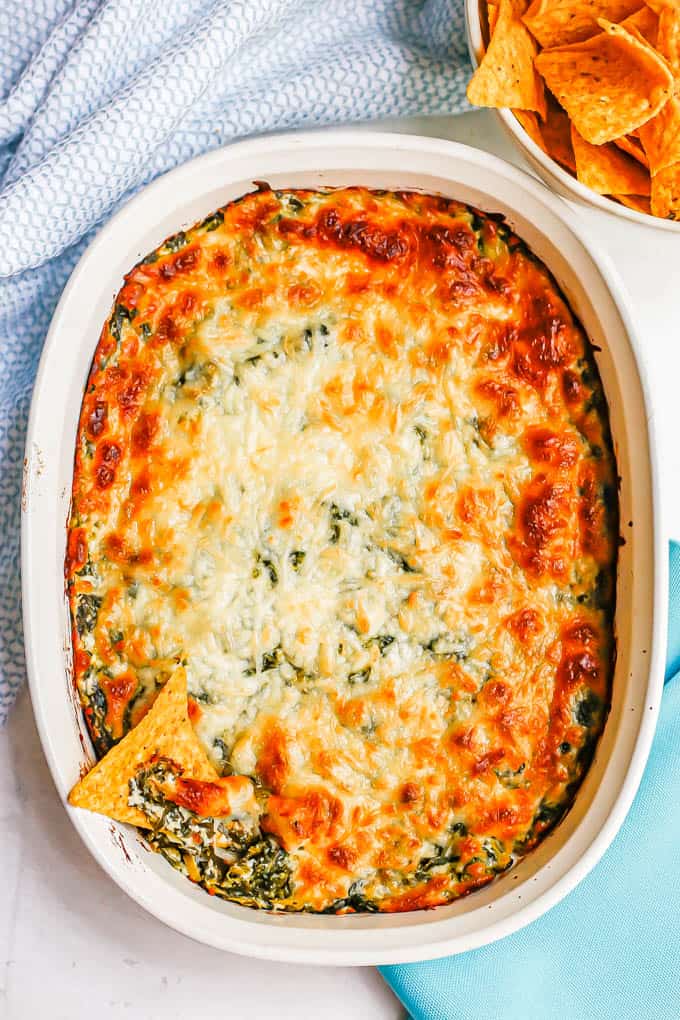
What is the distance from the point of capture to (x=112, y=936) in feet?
7.41

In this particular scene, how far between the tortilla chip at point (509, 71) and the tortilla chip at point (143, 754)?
1219 millimetres

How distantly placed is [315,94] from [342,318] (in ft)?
→ 1.65

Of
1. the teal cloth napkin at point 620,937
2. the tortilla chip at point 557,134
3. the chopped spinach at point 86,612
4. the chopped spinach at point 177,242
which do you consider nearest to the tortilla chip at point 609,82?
the tortilla chip at point 557,134

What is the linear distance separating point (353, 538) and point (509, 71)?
0.92 meters

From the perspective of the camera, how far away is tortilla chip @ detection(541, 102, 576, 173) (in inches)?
77.9

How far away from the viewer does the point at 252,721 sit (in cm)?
195

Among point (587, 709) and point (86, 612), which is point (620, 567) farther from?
point (86, 612)

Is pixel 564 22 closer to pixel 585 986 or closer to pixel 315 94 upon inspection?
pixel 315 94

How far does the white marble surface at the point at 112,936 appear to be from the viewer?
2250 mm

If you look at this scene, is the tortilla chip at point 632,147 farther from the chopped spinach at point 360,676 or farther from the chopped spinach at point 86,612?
the chopped spinach at point 86,612

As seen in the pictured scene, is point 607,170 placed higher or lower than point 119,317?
lower

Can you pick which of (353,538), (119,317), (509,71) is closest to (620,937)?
(353,538)

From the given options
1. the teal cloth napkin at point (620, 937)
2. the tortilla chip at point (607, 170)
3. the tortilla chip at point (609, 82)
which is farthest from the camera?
the teal cloth napkin at point (620, 937)

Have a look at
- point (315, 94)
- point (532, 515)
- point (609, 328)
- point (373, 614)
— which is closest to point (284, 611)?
point (373, 614)
